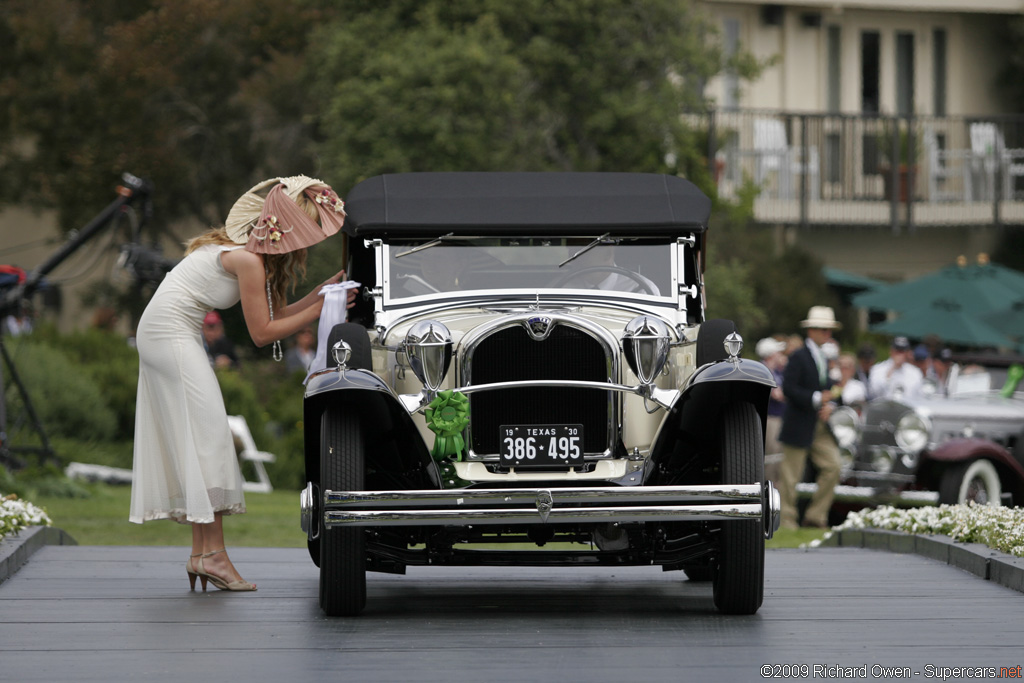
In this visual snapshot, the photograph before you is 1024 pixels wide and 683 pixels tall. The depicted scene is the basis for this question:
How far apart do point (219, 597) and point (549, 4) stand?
15.8 m

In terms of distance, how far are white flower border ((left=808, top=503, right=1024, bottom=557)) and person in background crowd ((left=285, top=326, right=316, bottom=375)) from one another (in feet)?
33.8

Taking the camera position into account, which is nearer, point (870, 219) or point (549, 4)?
point (549, 4)

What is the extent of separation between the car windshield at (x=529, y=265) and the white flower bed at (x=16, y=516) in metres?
2.72

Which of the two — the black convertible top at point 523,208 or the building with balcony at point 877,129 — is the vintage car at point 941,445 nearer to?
the black convertible top at point 523,208

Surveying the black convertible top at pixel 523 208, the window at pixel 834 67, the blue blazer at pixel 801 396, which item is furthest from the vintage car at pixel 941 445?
the window at pixel 834 67

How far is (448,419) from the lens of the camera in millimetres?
6859

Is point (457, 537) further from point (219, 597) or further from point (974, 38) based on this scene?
point (974, 38)

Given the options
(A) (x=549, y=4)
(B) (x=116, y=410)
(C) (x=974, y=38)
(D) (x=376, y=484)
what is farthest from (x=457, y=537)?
(C) (x=974, y=38)

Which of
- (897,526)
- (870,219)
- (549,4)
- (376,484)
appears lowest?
(897,526)

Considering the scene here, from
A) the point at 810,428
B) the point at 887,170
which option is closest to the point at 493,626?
the point at 810,428

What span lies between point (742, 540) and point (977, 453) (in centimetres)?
846

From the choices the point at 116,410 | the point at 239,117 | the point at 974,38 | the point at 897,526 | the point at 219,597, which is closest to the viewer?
the point at 219,597

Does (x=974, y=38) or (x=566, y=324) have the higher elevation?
(x=974, y=38)

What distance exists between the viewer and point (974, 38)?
33.1 meters
